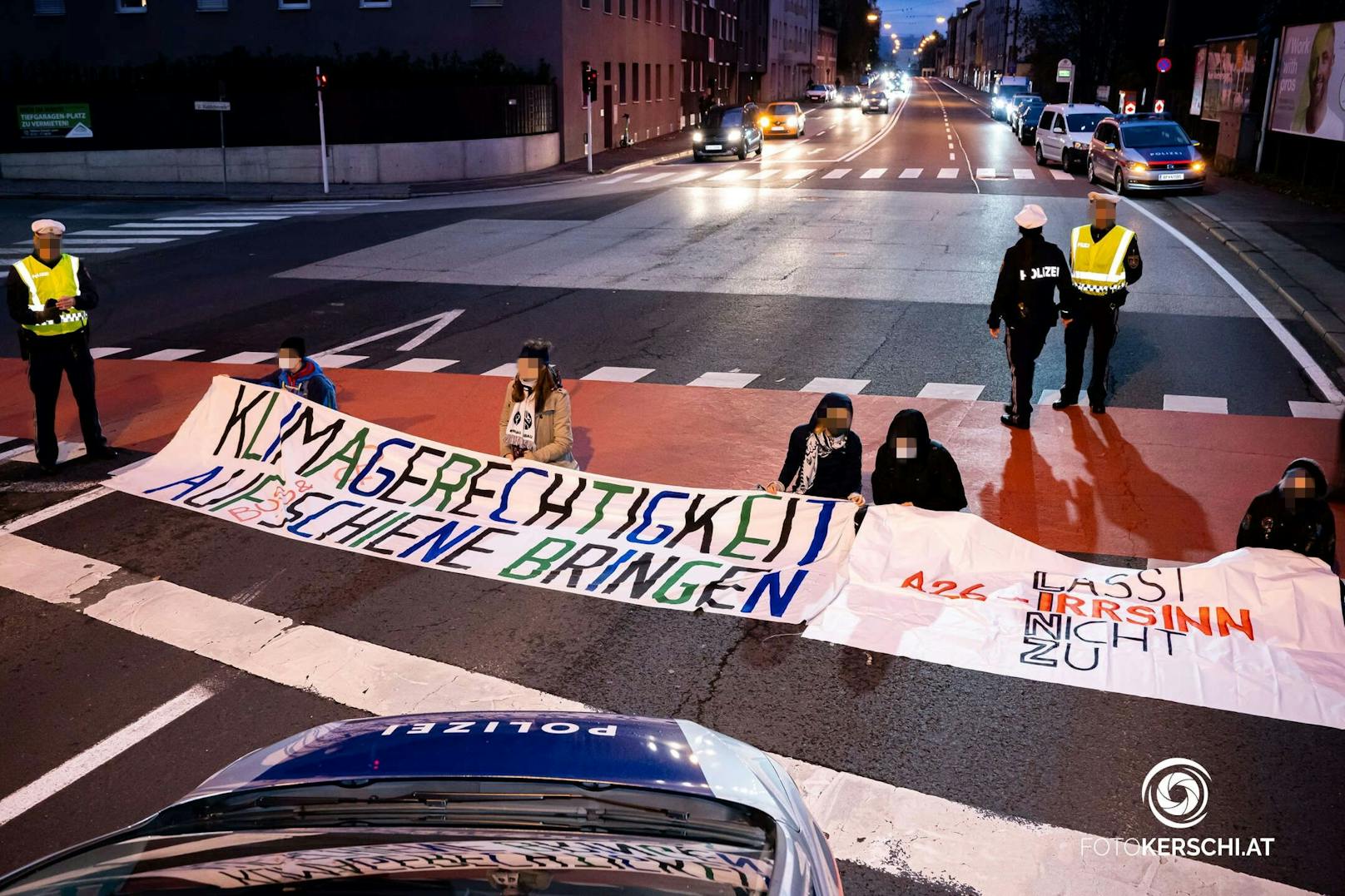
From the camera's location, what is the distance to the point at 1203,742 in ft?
19.1

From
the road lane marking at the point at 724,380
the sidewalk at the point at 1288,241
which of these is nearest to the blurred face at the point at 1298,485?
the road lane marking at the point at 724,380

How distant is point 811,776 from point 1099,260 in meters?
7.13

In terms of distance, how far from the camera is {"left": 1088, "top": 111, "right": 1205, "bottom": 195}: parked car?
94.2ft

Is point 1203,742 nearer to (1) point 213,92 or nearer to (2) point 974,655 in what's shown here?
(2) point 974,655

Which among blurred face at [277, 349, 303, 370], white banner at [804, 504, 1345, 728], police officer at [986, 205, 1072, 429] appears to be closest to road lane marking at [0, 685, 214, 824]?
white banner at [804, 504, 1345, 728]

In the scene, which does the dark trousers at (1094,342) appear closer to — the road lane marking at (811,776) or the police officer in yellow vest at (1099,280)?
the police officer in yellow vest at (1099,280)

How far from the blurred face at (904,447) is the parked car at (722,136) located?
37.0 meters

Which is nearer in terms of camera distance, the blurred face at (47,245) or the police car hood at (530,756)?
the police car hood at (530,756)

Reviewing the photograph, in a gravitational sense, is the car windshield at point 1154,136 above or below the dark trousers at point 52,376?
above

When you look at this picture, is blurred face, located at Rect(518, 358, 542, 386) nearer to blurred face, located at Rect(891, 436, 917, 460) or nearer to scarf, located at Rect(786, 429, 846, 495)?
scarf, located at Rect(786, 429, 846, 495)

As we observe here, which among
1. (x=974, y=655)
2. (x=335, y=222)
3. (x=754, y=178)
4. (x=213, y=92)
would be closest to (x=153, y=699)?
(x=974, y=655)

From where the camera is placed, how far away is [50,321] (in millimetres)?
10125

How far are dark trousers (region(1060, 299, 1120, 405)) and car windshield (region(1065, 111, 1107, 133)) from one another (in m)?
27.3

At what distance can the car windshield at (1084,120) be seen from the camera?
36.5m
